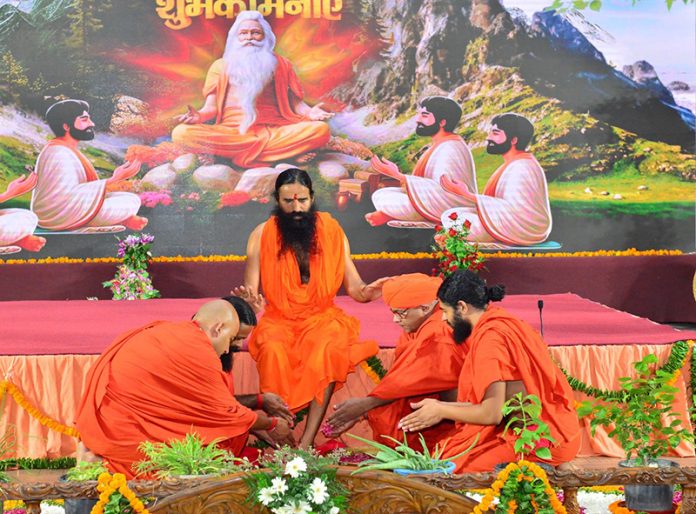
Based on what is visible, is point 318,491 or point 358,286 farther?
point 358,286

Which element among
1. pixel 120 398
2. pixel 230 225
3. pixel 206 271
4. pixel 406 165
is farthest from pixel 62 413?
pixel 406 165

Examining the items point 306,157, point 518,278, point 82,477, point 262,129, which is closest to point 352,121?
point 306,157

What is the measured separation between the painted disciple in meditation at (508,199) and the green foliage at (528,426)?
21.9 feet

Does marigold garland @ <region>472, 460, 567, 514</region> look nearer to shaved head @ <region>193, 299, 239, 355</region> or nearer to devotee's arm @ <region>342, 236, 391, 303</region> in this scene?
shaved head @ <region>193, 299, 239, 355</region>

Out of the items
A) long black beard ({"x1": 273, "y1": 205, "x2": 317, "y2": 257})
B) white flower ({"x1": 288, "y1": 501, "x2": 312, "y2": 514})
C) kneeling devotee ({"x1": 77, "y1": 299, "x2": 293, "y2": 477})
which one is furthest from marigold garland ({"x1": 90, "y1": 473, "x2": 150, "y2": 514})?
long black beard ({"x1": 273, "y1": 205, "x2": 317, "y2": 257})

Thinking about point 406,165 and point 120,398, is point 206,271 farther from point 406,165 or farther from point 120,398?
point 120,398

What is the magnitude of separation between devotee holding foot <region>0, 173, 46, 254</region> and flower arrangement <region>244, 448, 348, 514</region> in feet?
26.1

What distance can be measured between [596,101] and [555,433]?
7.46 m

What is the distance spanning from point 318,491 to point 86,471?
1.18m

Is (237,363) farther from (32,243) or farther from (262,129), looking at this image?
(32,243)

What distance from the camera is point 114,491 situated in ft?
11.3

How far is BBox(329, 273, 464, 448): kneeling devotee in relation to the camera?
5.06m

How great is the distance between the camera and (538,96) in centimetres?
1130

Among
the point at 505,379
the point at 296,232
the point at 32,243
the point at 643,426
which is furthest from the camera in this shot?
the point at 32,243
